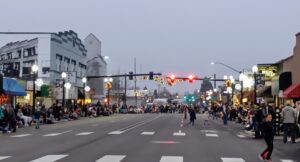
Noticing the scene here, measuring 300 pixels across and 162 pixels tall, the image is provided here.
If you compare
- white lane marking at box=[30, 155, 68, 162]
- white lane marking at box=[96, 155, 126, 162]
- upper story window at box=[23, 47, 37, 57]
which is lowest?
white lane marking at box=[96, 155, 126, 162]

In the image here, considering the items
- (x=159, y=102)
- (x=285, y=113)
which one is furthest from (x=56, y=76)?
(x=159, y=102)

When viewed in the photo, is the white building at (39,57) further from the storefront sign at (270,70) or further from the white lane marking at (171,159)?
the white lane marking at (171,159)

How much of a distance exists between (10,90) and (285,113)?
30095 millimetres

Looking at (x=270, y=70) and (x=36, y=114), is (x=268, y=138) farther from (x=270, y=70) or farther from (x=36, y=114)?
(x=270, y=70)

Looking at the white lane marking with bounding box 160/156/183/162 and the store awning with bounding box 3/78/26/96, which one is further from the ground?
the store awning with bounding box 3/78/26/96

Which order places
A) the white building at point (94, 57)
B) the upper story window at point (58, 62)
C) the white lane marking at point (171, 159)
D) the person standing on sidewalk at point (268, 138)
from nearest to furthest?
1. the white lane marking at point (171, 159)
2. the person standing on sidewalk at point (268, 138)
3. the upper story window at point (58, 62)
4. the white building at point (94, 57)

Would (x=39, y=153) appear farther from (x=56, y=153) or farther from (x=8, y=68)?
(x=8, y=68)

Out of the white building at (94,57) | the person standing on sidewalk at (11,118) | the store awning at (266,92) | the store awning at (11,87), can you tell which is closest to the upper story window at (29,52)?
the store awning at (11,87)

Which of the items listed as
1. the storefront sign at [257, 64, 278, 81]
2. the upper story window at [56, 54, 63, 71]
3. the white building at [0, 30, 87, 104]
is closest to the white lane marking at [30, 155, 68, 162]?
the storefront sign at [257, 64, 278, 81]

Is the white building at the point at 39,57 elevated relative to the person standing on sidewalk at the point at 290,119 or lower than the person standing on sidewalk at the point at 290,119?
elevated

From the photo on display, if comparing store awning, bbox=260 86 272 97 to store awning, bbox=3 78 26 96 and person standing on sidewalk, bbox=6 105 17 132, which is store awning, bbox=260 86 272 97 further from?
person standing on sidewalk, bbox=6 105 17 132

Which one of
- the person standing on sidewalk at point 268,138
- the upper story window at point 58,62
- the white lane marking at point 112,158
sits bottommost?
the white lane marking at point 112,158

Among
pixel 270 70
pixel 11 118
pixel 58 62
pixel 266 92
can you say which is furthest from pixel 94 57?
pixel 11 118

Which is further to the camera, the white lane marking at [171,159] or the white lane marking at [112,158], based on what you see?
the white lane marking at [171,159]
